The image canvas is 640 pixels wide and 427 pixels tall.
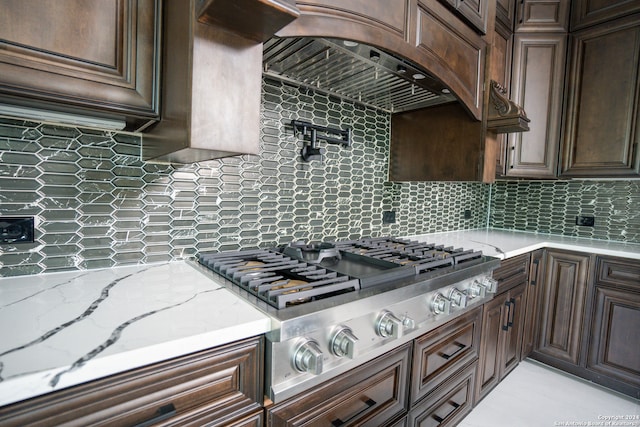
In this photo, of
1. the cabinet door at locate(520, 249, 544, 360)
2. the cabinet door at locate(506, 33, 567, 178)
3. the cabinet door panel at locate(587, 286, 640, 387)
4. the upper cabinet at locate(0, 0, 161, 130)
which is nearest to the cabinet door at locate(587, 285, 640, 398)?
the cabinet door panel at locate(587, 286, 640, 387)

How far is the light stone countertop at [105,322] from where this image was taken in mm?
518

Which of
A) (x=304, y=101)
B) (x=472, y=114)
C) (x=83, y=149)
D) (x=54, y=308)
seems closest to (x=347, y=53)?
(x=304, y=101)

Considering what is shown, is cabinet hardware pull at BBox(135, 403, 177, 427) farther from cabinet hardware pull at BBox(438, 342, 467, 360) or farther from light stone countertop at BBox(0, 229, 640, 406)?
cabinet hardware pull at BBox(438, 342, 467, 360)

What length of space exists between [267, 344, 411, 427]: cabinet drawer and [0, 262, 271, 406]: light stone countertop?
260 millimetres

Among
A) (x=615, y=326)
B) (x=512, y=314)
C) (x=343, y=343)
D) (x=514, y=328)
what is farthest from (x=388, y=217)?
(x=615, y=326)

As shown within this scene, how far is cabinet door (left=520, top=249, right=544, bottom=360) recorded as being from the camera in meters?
2.09

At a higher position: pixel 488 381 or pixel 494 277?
pixel 494 277

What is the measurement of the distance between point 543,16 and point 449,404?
2466mm

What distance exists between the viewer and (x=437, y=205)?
2348mm

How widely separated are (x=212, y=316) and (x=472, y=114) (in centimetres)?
154

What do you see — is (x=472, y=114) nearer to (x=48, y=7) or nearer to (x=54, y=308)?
(x=48, y=7)

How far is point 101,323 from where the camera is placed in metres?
0.68

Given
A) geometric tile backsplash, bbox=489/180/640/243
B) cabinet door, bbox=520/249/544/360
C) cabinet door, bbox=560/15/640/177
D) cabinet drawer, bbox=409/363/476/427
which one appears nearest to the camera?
cabinet drawer, bbox=409/363/476/427

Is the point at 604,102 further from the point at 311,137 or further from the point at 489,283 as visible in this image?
the point at 311,137
